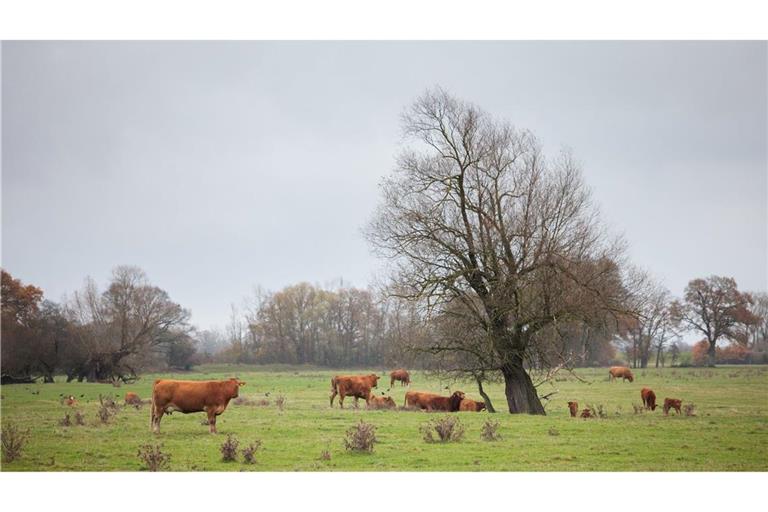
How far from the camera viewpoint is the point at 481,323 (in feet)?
69.3

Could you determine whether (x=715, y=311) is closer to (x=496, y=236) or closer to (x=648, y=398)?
(x=648, y=398)

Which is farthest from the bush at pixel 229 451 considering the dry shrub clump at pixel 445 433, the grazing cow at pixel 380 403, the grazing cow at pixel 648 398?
the grazing cow at pixel 648 398

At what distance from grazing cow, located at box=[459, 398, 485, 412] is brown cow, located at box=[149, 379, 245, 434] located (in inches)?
399

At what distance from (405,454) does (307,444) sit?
2487 millimetres

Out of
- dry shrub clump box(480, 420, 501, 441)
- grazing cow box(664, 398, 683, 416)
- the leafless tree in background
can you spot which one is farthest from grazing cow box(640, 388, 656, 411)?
dry shrub clump box(480, 420, 501, 441)

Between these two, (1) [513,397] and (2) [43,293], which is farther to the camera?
(2) [43,293]

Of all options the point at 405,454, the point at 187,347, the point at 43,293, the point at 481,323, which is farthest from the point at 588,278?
the point at 43,293

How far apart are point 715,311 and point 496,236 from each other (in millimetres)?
25739

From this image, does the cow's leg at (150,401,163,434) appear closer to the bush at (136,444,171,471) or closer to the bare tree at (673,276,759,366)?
the bush at (136,444,171,471)

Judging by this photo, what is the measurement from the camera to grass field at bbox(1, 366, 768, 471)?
43.8 ft

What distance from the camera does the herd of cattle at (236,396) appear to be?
16.8 meters

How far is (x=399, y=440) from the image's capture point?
623 inches

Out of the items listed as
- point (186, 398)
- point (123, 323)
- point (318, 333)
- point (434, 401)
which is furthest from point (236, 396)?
point (318, 333)
